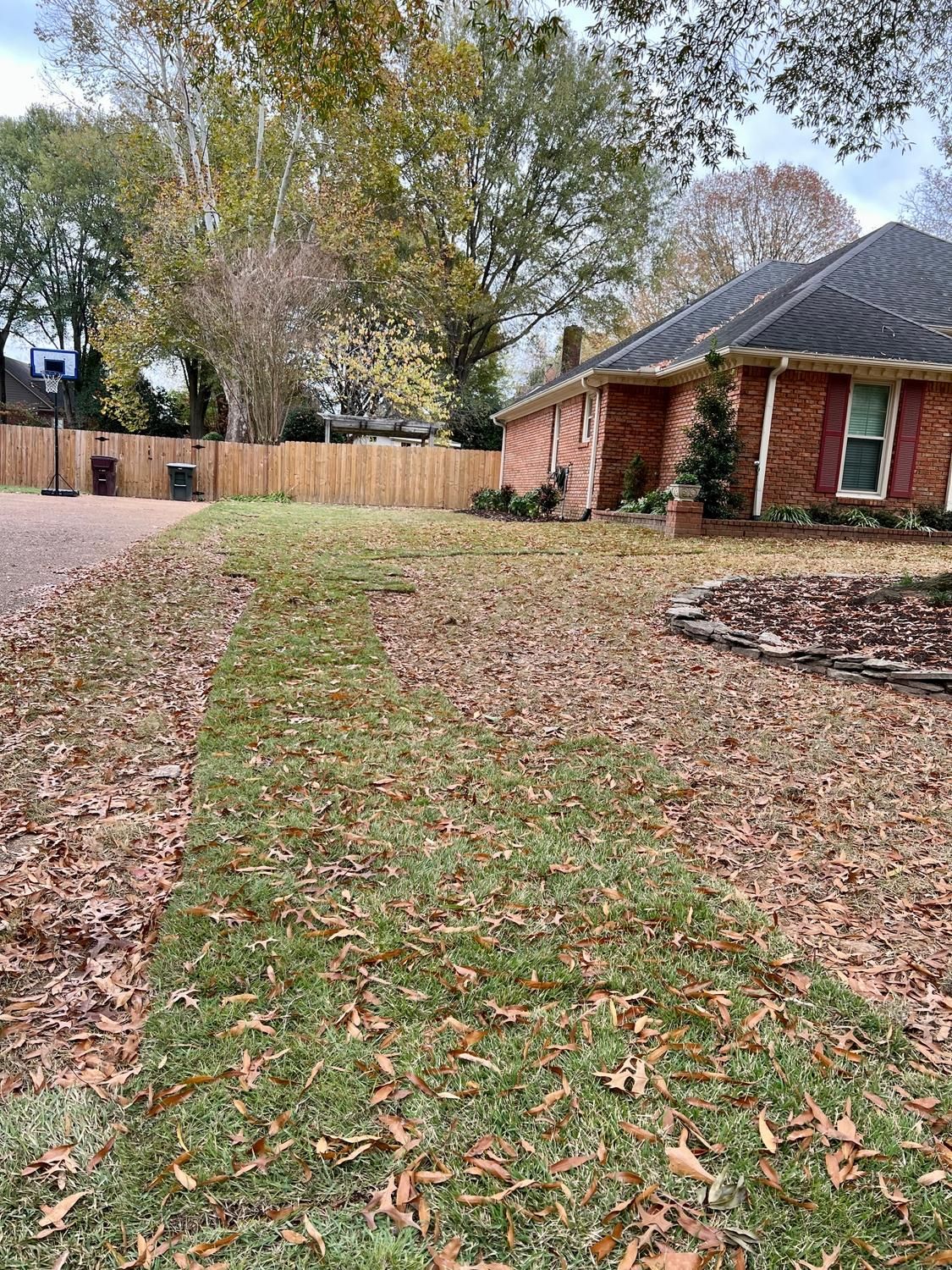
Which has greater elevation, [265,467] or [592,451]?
[592,451]

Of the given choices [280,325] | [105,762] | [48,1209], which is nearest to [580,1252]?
[48,1209]

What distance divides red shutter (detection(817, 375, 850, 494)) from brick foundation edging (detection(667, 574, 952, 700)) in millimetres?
7921

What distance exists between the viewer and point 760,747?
3.93m

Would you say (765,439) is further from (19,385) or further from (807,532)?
(19,385)

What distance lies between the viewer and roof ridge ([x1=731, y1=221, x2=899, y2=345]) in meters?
12.7

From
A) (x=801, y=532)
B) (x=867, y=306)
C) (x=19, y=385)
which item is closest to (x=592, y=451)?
(x=801, y=532)

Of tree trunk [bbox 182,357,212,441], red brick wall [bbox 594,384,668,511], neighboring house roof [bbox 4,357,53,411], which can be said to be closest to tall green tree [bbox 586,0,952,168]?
red brick wall [bbox 594,384,668,511]

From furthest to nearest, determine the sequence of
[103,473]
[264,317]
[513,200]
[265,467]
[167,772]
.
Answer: [513,200]
[265,467]
[103,473]
[264,317]
[167,772]

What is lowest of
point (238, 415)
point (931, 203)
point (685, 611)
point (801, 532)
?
point (685, 611)

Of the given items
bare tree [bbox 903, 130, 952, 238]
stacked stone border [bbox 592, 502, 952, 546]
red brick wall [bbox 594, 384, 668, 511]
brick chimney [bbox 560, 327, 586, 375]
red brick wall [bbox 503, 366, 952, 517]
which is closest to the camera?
stacked stone border [bbox 592, 502, 952, 546]

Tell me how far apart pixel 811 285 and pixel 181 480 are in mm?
15468

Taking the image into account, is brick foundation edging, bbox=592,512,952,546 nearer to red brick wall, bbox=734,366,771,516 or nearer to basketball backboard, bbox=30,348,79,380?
red brick wall, bbox=734,366,771,516

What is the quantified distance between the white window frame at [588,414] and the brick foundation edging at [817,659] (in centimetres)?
1007

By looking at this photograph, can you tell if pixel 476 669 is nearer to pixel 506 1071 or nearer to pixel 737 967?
pixel 737 967
